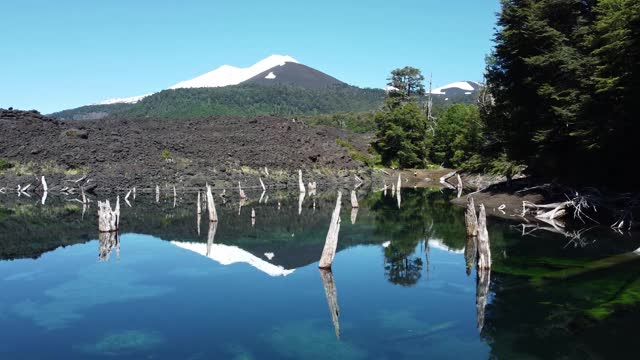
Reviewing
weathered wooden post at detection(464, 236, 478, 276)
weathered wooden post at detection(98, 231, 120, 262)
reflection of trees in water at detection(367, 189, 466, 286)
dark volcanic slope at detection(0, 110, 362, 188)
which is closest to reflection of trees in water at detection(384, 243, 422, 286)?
reflection of trees in water at detection(367, 189, 466, 286)

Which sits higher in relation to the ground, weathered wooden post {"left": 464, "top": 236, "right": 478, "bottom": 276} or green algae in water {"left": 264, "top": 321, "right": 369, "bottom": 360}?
weathered wooden post {"left": 464, "top": 236, "right": 478, "bottom": 276}

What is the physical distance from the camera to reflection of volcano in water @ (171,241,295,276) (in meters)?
25.0

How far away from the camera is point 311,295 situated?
2019 centimetres

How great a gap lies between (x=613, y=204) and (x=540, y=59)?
415 inches

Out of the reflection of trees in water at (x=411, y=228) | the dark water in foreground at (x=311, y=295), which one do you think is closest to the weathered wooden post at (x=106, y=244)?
the dark water in foreground at (x=311, y=295)

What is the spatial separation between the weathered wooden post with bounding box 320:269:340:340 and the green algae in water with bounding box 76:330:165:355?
Answer: 4.97m

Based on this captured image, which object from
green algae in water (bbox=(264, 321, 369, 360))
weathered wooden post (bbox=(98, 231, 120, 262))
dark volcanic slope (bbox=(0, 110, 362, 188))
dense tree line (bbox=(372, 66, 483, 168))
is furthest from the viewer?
dense tree line (bbox=(372, 66, 483, 168))

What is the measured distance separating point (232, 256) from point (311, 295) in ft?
29.7

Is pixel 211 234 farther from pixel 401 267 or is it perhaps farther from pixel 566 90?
pixel 566 90

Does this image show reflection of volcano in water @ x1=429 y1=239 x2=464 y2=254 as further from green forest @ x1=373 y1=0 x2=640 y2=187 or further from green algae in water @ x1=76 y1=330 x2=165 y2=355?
green algae in water @ x1=76 y1=330 x2=165 y2=355

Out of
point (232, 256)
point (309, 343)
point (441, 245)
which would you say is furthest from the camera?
point (441, 245)

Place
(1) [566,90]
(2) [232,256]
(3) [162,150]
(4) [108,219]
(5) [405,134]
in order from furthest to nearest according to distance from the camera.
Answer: (5) [405,134] < (3) [162,150] < (1) [566,90] < (4) [108,219] < (2) [232,256]

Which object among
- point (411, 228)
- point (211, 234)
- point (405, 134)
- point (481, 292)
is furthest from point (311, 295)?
point (405, 134)

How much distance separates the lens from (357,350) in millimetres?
14203
